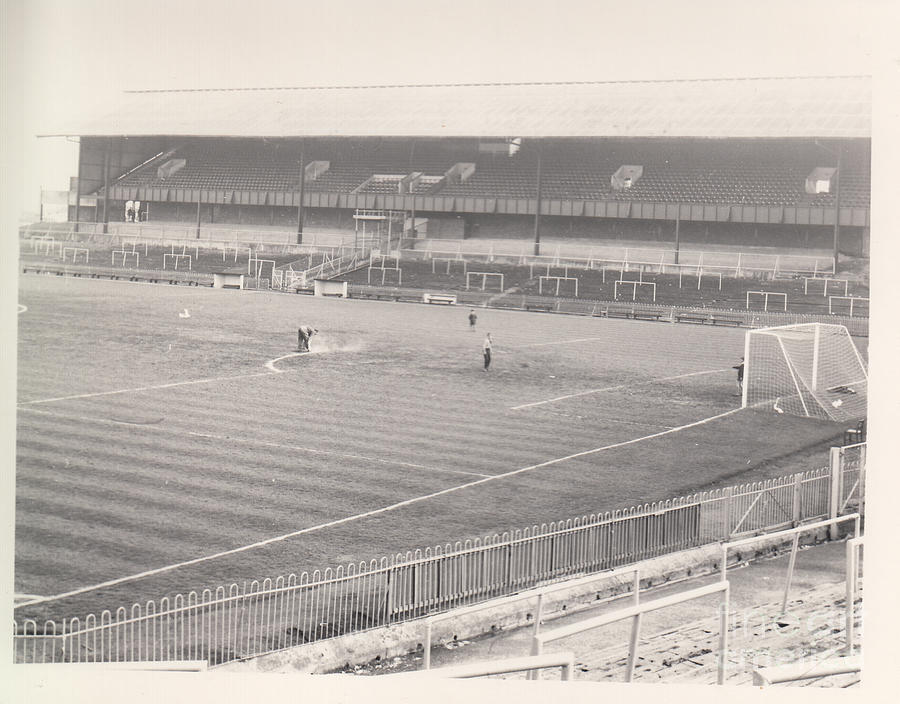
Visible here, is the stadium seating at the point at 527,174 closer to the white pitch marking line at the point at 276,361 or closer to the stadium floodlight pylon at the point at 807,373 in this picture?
the stadium floodlight pylon at the point at 807,373

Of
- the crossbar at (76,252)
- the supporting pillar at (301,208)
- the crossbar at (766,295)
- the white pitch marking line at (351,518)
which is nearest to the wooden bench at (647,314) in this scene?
the crossbar at (766,295)

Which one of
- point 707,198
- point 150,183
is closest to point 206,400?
point 150,183

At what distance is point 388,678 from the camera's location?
10.3 m

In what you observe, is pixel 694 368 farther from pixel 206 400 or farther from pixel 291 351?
pixel 206 400

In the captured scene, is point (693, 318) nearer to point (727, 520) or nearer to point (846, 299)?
point (846, 299)

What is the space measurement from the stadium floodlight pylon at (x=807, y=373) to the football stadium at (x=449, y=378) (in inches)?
4.0

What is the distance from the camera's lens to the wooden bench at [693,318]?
2920 cm

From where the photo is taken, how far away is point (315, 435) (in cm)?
1903

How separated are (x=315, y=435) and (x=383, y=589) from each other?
7.60 meters

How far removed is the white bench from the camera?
108 ft

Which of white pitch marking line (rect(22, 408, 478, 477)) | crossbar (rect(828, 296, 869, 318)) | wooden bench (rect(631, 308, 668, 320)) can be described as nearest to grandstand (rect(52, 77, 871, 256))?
crossbar (rect(828, 296, 869, 318))

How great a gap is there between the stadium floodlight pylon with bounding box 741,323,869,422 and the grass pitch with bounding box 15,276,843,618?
55 centimetres

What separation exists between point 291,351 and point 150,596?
14.9 meters

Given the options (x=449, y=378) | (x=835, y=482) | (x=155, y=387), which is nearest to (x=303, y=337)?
(x=449, y=378)
